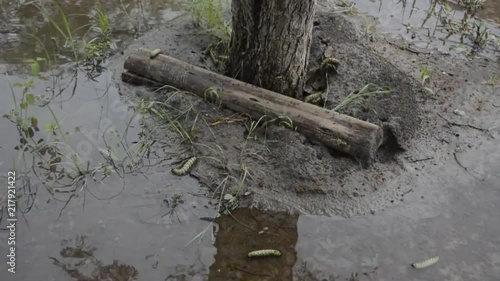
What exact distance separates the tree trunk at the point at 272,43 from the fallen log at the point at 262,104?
0.54ft

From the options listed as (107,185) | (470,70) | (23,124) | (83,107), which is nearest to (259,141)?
(107,185)

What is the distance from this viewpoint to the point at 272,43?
3.85m

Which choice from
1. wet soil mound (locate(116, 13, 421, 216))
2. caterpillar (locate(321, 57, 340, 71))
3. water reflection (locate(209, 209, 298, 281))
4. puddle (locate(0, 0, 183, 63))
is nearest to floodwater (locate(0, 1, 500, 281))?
water reflection (locate(209, 209, 298, 281))

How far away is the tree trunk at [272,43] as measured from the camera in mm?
3705

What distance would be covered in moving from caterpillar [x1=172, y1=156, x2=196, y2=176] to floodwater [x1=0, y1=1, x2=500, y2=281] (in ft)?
0.16

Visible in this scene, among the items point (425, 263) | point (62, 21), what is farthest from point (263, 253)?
point (62, 21)

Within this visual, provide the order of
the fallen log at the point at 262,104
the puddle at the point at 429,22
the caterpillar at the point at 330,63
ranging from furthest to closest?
the puddle at the point at 429,22 < the caterpillar at the point at 330,63 < the fallen log at the point at 262,104

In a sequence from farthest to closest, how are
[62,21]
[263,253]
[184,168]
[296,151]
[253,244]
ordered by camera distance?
[62,21]
[296,151]
[184,168]
[253,244]
[263,253]

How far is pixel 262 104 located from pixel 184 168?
809 millimetres

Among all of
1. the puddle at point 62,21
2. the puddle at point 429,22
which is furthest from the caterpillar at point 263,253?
the puddle at point 429,22

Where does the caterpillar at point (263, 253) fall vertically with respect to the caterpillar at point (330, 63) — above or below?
below

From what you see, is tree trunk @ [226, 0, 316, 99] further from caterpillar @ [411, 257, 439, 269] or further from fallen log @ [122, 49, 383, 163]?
caterpillar @ [411, 257, 439, 269]

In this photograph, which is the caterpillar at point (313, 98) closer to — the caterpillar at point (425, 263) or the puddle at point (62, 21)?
the caterpillar at point (425, 263)

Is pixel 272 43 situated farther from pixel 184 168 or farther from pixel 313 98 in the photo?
pixel 184 168
